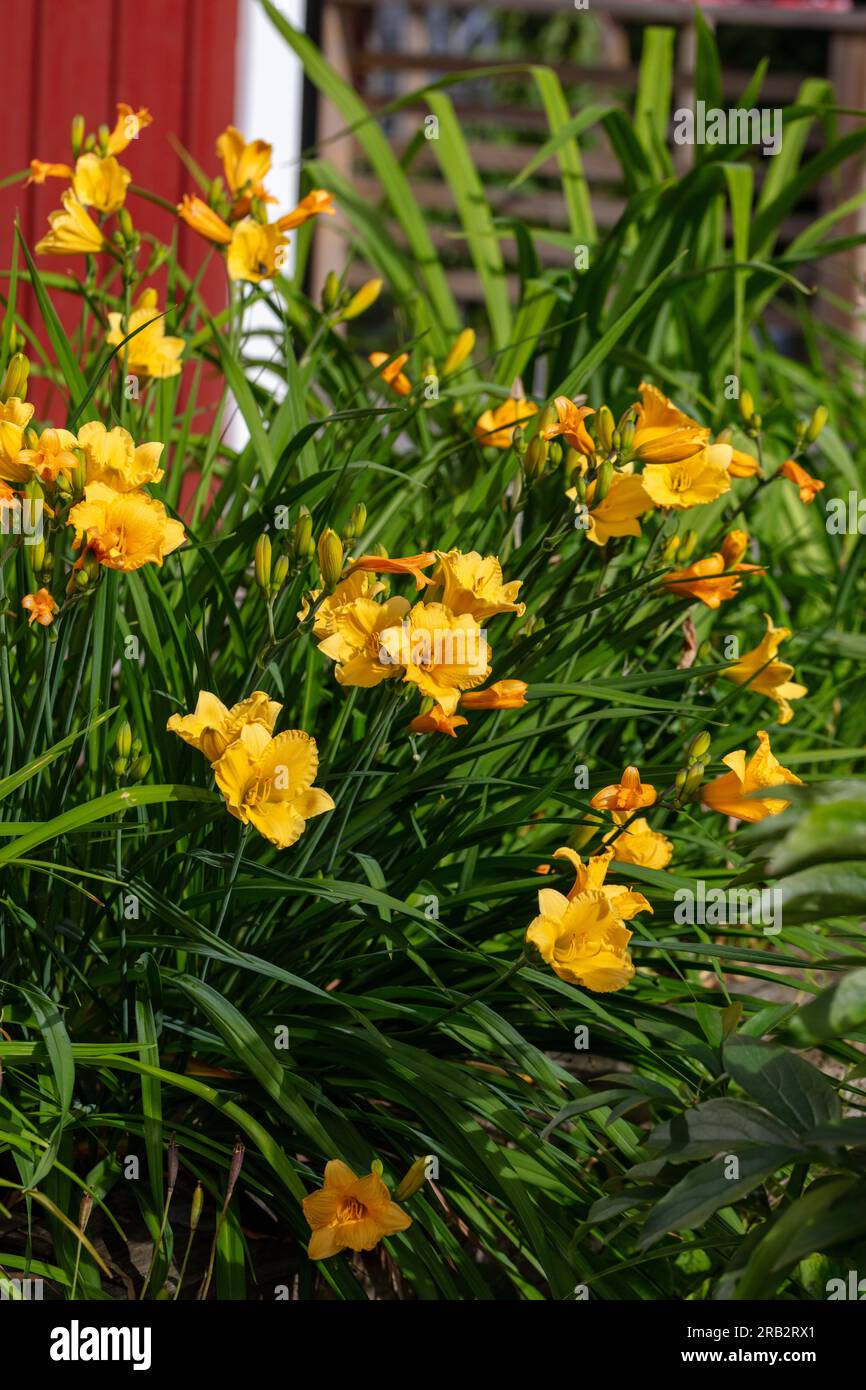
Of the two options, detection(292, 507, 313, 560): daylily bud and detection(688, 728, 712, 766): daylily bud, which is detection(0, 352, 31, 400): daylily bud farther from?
detection(688, 728, 712, 766): daylily bud

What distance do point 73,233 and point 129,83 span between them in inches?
95.1

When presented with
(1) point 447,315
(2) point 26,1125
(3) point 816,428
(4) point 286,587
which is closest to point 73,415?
(4) point 286,587

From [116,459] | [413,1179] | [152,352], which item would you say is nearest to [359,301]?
[152,352]

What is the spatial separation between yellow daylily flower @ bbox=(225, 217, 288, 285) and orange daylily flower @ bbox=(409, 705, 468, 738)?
65 centimetres

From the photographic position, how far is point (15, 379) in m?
1.13

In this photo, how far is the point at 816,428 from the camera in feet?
4.80

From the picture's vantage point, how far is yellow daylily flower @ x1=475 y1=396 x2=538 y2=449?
5.03 ft

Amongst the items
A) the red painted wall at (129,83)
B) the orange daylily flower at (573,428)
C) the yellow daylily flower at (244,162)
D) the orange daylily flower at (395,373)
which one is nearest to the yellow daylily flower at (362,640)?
the orange daylily flower at (573,428)

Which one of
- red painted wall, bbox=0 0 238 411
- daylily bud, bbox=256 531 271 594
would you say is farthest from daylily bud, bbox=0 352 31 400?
red painted wall, bbox=0 0 238 411

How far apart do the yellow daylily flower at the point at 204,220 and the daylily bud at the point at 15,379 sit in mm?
411

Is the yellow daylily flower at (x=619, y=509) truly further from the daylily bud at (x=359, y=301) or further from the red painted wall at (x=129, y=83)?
the red painted wall at (x=129, y=83)

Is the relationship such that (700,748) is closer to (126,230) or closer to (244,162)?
(126,230)

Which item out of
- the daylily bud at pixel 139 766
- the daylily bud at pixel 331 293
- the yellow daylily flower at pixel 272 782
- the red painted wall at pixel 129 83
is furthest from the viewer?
the red painted wall at pixel 129 83

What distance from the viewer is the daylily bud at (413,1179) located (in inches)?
39.8
